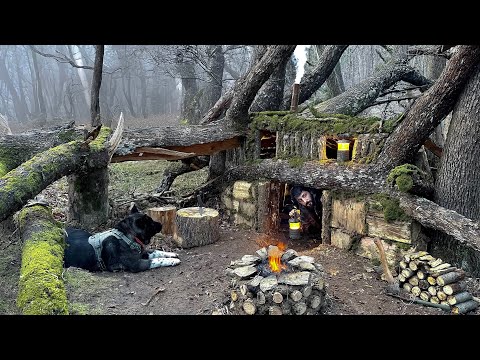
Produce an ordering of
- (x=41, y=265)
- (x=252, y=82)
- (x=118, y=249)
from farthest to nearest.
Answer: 1. (x=252, y=82)
2. (x=118, y=249)
3. (x=41, y=265)

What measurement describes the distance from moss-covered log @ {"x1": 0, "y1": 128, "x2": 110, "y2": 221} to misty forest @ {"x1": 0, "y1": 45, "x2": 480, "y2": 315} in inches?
1.1

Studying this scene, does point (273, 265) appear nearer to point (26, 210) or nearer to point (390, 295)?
point (390, 295)

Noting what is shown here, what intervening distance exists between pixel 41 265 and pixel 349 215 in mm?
5605

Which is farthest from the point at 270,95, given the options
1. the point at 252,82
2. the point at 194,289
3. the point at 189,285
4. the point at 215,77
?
the point at 194,289

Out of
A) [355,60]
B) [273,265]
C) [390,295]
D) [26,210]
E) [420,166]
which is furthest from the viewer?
[355,60]

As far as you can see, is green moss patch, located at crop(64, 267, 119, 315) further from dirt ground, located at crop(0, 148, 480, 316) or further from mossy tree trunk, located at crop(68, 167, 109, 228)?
mossy tree trunk, located at crop(68, 167, 109, 228)

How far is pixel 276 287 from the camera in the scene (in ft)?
15.6

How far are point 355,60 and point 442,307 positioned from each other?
79.1 ft

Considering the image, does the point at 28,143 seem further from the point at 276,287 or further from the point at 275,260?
the point at 276,287

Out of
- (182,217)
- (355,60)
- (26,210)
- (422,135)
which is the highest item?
(355,60)

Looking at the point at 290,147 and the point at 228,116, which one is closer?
the point at 290,147

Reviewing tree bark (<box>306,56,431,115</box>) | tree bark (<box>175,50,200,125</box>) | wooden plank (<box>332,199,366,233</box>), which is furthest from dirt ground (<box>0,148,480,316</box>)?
tree bark (<box>175,50,200,125</box>)

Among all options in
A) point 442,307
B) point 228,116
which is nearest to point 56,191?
point 228,116

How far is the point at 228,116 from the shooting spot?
976cm
